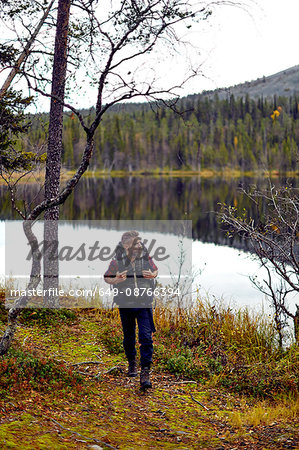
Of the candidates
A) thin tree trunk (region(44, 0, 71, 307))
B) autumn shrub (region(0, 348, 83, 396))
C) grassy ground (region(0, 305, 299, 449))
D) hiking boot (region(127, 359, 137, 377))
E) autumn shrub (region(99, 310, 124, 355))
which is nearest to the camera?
grassy ground (region(0, 305, 299, 449))

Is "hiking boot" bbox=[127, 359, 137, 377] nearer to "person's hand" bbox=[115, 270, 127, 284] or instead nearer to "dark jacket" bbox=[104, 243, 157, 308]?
"dark jacket" bbox=[104, 243, 157, 308]

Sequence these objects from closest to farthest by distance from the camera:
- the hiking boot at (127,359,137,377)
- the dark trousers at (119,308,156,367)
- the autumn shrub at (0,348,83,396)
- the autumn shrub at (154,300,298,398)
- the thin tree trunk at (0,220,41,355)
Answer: the autumn shrub at (0,348,83,396)
the thin tree trunk at (0,220,41,355)
the dark trousers at (119,308,156,367)
the hiking boot at (127,359,137,377)
the autumn shrub at (154,300,298,398)

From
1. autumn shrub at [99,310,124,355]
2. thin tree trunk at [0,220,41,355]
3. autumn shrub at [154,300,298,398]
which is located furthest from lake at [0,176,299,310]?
thin tree trunk at [0,220,41,355]

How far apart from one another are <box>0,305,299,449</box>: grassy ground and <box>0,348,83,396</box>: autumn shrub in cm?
1

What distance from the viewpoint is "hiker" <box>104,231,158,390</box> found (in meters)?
6.88

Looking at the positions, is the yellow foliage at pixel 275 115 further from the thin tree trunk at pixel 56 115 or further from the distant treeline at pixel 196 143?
the thin tree trunk at pixel 56 115

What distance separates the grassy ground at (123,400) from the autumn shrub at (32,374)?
0.01 m

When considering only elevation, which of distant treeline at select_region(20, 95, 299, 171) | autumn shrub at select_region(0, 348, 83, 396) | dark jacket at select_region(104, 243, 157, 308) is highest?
distant treeline at select_region(20, 95, 299, 171)

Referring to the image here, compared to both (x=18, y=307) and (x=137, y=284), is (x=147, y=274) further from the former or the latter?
(x=18, y=307)

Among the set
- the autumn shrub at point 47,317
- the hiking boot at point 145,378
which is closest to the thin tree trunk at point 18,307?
the hiking boot at point 145,378

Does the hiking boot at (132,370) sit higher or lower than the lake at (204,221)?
lower

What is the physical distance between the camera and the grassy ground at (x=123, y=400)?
521cm

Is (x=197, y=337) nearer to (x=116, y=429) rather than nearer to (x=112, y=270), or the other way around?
(x=112, y=270)

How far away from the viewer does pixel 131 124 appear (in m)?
148
